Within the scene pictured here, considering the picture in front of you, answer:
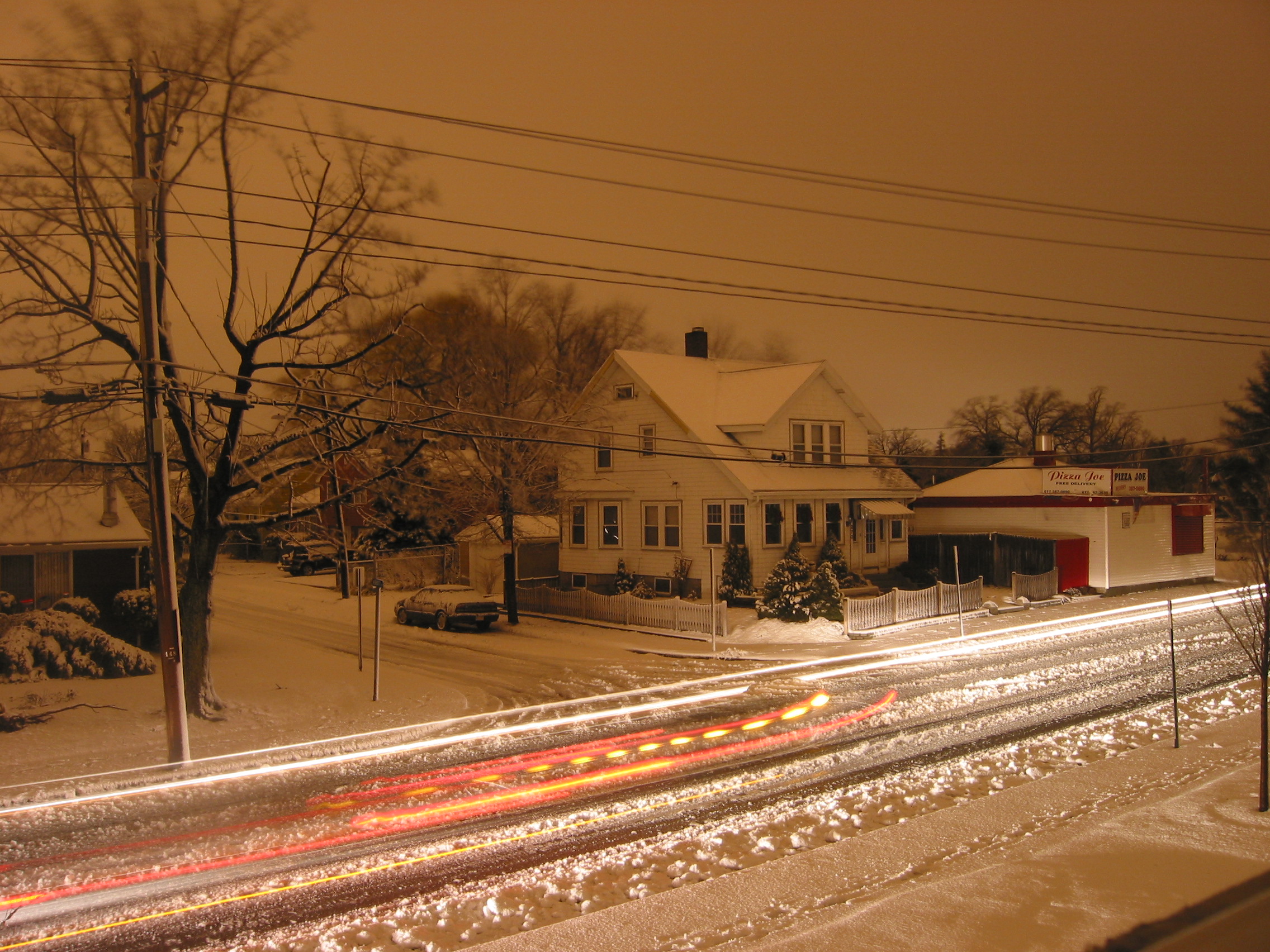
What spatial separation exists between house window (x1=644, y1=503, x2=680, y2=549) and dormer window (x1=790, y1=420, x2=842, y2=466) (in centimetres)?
509

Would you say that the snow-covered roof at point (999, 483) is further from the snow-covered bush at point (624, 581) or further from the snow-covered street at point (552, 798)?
the snow-covered street at point (552, 798)

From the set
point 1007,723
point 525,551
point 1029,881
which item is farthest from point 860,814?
point 525,551

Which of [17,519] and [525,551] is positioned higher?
[17,519]

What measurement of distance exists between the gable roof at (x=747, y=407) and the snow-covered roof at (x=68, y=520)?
1663 centimetres

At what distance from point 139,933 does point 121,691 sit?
40.9ft

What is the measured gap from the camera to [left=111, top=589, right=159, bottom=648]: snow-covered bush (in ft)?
79.6

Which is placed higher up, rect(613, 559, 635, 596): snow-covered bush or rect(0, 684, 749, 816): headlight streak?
rect(613, 559, 635, 596): snow-covered bush

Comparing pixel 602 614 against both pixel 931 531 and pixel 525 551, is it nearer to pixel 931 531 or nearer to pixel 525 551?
pixel 525 551

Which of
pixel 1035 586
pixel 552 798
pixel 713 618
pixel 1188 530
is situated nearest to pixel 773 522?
pixel 713 618

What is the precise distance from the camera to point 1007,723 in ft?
47.6

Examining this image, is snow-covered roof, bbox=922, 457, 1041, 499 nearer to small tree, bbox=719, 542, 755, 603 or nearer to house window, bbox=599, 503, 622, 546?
small tree, bbox=719, 542, 755, 603

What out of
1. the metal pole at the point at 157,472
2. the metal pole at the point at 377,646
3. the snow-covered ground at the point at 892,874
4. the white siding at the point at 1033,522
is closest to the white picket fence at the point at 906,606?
the white siding at the point at 1033,522

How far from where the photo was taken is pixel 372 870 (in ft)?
29.6

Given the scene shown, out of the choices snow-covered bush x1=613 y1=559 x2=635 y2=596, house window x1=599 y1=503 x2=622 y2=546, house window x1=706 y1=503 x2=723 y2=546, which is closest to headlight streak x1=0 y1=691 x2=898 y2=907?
house window x1=706 y1=503 x2=723 y2=546
